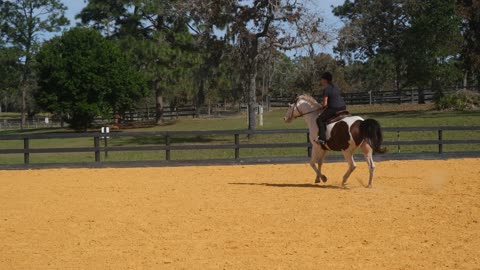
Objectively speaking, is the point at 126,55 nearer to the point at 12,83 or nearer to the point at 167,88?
the point at 167,88

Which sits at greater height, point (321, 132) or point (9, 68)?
point (9, 68)

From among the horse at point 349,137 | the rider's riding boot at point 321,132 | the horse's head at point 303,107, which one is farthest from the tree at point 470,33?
the rider's riding boot at point 321,132

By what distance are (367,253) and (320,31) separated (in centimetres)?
2319

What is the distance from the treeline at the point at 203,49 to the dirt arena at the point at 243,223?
16137 millimetres

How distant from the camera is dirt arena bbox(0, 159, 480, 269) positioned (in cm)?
650

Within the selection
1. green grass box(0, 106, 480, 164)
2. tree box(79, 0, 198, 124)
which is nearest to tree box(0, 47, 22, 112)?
tree box(79, 0, 198, 124)

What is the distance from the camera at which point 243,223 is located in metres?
8.50

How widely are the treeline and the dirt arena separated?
16.1m

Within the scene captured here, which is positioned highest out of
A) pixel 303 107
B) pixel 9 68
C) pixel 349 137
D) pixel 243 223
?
pixel 9 68

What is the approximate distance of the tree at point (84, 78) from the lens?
45406mm

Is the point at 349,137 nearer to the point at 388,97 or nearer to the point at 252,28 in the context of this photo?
the point at 252,28

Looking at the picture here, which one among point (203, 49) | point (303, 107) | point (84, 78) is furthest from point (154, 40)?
point (303, 107)

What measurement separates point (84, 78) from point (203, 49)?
1828 centimetres

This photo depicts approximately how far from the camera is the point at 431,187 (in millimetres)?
12031
